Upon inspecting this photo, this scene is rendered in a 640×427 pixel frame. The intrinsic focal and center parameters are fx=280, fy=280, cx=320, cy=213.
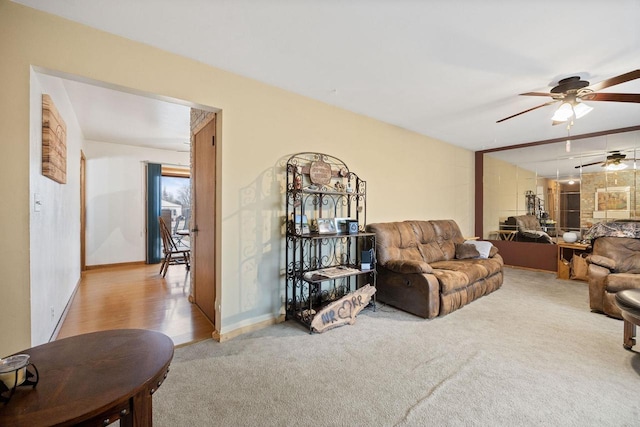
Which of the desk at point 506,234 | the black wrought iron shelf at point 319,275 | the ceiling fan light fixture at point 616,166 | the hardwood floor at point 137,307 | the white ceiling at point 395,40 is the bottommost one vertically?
the hardwood floor at point 137,307

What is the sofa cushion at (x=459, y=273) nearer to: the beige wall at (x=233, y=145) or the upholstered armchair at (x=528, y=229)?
the beige wall at (x=233, y=145)

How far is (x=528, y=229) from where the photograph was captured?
5418 mm

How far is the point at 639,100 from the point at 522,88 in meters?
0.89

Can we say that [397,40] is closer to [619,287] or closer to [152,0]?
[152,0]

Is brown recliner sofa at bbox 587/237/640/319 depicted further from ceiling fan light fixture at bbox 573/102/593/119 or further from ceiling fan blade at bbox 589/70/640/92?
ceiling fan blade at bbox 589/70/640/92

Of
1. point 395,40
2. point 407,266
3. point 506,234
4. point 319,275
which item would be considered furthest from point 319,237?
point 506,234

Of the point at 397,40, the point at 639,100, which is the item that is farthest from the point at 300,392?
the point at 639,100

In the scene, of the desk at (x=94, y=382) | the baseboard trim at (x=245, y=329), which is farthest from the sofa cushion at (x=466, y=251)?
the desk at (x=94, y=382)

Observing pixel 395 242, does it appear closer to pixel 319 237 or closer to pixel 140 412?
pixel 319 237

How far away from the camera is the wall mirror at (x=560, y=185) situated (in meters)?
4.44

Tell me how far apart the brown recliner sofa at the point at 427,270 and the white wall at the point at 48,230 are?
3.11 m

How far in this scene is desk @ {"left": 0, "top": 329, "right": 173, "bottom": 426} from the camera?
822 millimetres

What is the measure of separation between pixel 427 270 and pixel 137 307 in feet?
11.1

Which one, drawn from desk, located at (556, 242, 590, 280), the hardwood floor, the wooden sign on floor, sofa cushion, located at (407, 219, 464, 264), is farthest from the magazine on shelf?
desk, located at (556, 242, 590, 280)
